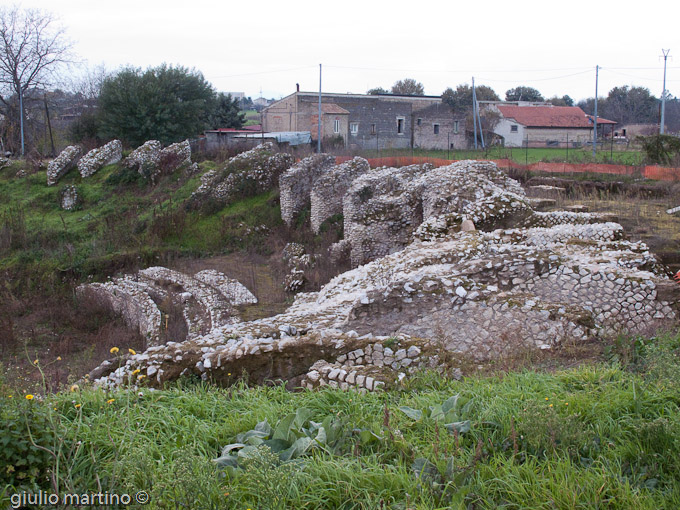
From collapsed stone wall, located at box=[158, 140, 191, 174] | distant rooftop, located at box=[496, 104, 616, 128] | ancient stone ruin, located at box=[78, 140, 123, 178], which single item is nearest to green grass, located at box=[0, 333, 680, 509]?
collapsed stone wall, located at box=[158, 140, 191, 174]

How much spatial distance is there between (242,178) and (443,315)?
17.1m

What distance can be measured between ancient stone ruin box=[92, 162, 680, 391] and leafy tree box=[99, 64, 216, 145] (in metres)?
22.7

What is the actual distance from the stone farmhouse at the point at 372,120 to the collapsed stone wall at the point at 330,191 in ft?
47.6

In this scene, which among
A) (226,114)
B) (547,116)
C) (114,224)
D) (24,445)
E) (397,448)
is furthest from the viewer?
(547,116)

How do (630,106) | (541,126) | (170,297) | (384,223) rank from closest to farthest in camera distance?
(170,297), (384,223), (541,126), (630,106)

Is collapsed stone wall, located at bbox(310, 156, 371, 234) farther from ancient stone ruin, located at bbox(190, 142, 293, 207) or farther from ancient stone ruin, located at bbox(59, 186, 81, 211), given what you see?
ancient stone ruin, located at bbox(59, 186, 81, 211)

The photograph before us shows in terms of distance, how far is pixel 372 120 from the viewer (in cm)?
3741

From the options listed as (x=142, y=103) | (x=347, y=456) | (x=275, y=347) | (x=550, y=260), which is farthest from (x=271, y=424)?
(x=142, y=103)

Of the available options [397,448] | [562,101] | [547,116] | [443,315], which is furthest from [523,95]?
[397,448]

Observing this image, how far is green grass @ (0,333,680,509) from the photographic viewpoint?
8.61 ft

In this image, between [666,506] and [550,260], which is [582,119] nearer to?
[550,260]

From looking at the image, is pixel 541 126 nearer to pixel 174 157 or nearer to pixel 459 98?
pixel 459 98

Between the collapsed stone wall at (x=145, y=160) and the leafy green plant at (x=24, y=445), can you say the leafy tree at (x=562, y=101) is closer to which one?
the collapsed stone wall at (x=145, y=160)

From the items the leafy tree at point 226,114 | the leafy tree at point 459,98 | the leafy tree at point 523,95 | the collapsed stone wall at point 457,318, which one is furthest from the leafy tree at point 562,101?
the collapsed stone wall at point 457,318
